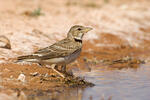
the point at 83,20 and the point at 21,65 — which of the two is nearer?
the point at 21,65

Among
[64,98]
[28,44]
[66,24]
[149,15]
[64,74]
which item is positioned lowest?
[64,98]

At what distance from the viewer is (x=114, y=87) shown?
773 centimetres

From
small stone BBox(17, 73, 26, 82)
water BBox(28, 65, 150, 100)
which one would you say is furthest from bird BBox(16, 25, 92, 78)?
water BBox(28, 65, 150, 100)

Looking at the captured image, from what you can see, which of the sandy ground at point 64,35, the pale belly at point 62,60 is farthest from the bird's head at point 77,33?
the sandy ground at point 64,35

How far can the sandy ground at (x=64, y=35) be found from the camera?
25.0 feet

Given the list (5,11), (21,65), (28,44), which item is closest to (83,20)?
(5,11)

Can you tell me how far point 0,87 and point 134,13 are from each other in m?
11.6

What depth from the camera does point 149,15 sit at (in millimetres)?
17547

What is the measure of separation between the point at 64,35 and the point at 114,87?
15.4 feet

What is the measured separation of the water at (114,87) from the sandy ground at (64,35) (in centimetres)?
49

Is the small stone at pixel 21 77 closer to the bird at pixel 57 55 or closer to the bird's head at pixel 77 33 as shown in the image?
the bird at pixel 57 55

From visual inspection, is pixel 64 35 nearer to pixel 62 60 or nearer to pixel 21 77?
pixel 62 60

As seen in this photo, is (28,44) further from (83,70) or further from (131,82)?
(131,82)

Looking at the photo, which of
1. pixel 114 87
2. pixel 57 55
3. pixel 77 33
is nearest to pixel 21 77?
pixel 57 55
